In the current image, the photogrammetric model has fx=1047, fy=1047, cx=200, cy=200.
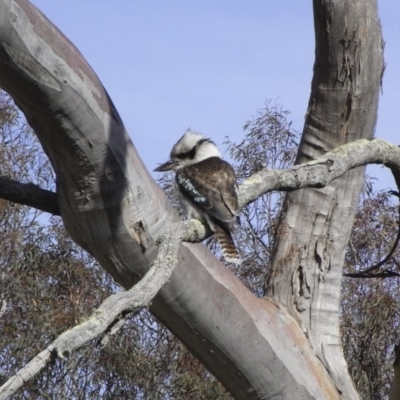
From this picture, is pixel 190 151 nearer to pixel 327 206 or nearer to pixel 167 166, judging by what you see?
pixel 167 166

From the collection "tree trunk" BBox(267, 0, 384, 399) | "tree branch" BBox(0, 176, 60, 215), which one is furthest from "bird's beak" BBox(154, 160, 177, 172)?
"tree branch" BBox(0, 176, 60, 215)

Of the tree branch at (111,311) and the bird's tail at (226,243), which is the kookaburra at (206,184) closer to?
the bird's tail at (226,243)

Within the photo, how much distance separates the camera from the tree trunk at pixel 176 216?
2318mm

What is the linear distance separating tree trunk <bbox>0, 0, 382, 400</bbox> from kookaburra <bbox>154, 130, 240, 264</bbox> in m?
0.23

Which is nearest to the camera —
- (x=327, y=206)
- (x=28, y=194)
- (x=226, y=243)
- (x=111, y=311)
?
(x=111, y=311)

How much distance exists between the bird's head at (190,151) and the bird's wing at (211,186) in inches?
6.6

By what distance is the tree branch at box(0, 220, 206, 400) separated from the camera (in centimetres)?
172

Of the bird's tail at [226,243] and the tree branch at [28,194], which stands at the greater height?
the bird's tail at [226,243]

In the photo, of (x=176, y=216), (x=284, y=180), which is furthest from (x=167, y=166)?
(x=284, y=180)

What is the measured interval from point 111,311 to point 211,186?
5.40ft

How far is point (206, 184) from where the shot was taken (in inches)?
137

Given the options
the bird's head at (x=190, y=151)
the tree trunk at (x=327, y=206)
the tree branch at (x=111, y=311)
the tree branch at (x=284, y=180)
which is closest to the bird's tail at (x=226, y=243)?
the tree trunk at (x=327, y=206)

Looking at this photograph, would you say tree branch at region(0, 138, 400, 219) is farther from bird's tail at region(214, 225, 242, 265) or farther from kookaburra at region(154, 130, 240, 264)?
bird's tail at region(214, 225, 242, 265)

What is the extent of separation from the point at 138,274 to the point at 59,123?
1.76 ft
